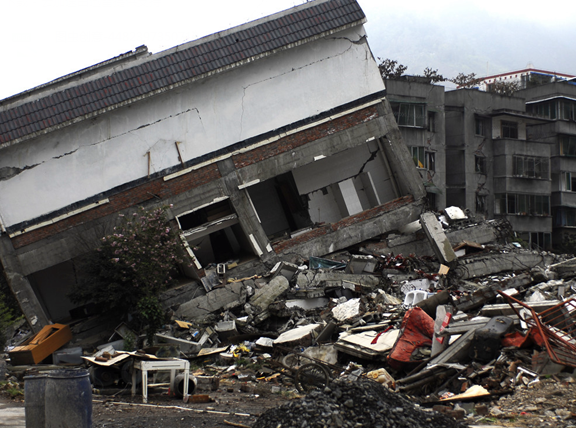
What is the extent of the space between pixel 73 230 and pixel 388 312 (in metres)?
9.44

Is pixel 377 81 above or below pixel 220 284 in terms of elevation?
above

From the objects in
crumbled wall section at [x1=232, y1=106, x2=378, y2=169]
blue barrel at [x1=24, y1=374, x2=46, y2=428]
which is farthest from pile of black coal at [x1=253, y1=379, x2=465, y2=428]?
crumbled wall section at [x1=232, y1=106, x2=378, y2=169]

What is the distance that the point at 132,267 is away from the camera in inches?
561

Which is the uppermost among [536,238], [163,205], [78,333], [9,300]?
[163,205]

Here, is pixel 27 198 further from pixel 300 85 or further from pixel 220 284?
pixel 300 85

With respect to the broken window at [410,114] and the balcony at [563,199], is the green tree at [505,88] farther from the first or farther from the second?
the broken window at [410,114]

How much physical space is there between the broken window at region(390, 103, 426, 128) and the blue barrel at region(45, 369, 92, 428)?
24.4 metres

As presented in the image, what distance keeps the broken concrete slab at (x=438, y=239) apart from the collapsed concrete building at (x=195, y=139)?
1303 mm

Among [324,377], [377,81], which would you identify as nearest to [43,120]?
[377,81]

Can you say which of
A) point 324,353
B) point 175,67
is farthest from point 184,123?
point 324,353

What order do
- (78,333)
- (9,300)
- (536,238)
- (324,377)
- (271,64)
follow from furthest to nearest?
(536,238), (9,300), (271,64), (78,333), (324,377)

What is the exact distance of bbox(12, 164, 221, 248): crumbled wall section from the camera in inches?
644

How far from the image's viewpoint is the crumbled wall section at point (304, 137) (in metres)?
17.5

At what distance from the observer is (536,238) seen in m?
32.0
